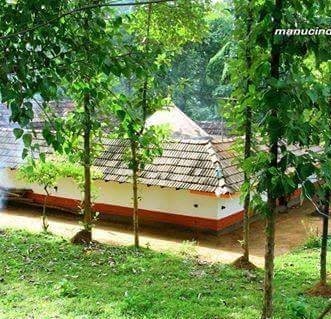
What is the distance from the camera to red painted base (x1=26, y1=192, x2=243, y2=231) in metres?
12.5

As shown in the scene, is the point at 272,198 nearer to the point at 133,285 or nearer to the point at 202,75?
the point at 133,285

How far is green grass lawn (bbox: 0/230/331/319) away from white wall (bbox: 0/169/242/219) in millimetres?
2551

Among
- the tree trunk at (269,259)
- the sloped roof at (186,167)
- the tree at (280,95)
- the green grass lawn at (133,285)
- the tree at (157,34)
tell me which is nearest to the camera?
the tree at (280,95)

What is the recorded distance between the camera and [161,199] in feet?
43.7

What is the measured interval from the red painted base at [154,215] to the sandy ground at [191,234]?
0.24 metres

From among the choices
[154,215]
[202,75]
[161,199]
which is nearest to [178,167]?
[161,199]

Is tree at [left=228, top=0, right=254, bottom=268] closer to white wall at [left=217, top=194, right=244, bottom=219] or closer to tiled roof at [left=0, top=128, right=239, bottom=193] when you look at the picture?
tiled roof at [left=0, top=128, right=239, bottom=193]

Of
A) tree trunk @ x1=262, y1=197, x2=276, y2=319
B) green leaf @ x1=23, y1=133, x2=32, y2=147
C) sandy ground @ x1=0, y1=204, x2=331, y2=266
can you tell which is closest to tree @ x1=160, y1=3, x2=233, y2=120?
sandy ground @ x1=0, y1=204, x2=331, y2=266

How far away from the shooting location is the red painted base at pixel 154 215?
12531 millimetres

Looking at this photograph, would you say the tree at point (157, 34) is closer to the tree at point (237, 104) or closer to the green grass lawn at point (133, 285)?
the tree at point (237, 104)

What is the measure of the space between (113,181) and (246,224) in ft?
17.7

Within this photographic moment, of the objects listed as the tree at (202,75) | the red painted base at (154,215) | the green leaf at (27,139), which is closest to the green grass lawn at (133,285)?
the red painted base at (154,215)

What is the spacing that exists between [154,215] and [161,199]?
0.53 m

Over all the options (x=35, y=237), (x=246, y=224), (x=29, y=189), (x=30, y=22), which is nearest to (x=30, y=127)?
(x=30, y=22)
